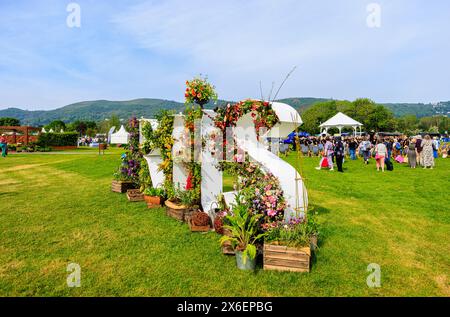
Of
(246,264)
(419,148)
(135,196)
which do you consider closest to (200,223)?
(246,264)

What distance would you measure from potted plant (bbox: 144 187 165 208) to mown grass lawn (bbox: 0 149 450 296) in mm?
415

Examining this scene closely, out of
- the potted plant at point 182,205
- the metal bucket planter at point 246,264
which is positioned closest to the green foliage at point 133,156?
the potted plant at point 182,205

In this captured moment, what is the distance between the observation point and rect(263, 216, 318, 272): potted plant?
4.30 meters

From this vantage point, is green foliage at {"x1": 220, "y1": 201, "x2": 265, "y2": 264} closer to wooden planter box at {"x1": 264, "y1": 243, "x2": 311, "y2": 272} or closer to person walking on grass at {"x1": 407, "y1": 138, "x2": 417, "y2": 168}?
wooden planter box at {"x1": 264, "y1": 243, "x2": 311, "y2": 272}

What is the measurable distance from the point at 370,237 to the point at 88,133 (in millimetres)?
92499

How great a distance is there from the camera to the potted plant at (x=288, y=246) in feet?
14.1

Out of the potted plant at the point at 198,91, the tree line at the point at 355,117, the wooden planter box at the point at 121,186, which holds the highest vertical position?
the tree line at the point at 355,117

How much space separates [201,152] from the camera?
6691mm

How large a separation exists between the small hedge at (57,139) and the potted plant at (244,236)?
37905 mm

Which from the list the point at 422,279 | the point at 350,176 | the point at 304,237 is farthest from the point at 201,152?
the point at 350,176

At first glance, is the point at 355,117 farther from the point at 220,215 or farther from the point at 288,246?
the point at 288,246

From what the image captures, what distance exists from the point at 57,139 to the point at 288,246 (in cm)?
4049

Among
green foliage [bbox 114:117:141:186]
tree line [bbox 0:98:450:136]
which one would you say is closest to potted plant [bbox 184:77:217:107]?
green foliage [bbox 114:117:141:186]

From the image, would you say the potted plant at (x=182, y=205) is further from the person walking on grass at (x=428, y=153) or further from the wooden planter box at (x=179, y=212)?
the person walking on grass at (x=428, y=153)
